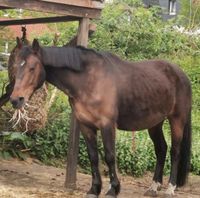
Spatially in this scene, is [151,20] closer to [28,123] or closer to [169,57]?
[169,57]

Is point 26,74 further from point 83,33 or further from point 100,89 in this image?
point 83,33

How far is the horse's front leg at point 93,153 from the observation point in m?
6.45

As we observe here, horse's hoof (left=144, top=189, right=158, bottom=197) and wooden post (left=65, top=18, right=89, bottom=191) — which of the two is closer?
wooden post (left=65, top=18, right=89, bottom=191)

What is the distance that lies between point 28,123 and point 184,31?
10.5 m

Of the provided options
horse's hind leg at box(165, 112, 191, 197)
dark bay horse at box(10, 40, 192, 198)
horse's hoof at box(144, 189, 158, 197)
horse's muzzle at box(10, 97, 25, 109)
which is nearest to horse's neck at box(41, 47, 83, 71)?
dark bay horse at box(10, 40, 192, 198)

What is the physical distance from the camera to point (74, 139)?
719 cm

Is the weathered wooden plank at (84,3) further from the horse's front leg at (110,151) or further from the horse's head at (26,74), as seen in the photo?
the horse's front leg at (110,151)

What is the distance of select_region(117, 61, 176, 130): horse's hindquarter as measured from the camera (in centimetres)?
659

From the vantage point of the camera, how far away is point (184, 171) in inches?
304

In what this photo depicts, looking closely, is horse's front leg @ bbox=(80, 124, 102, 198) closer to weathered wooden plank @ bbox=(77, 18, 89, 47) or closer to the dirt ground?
the dirt ground

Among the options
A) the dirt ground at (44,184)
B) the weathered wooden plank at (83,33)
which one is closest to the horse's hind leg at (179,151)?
the dirt ground at (44,184)

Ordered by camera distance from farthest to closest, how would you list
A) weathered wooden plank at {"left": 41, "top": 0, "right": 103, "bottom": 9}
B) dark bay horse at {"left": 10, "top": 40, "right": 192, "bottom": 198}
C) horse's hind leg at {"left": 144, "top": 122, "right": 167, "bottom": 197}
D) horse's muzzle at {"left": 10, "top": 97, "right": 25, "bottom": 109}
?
horse's hind leg at {"left": 144, "top": 122, "right": 167, "bottom": 197}
weathered wooden plank at {"left": 41, "top": 0, "right": 103, "bottom": 9}
dark bay horse at {"left": 10, "top": 40, "right": 192, "bottom": 198}
horse's muzzle at {"left": 10, "top": 97, "right": 25, "bottom": 109}

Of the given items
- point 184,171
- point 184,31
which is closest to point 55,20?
point 184,171

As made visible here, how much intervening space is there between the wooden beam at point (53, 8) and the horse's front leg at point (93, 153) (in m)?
1.57
